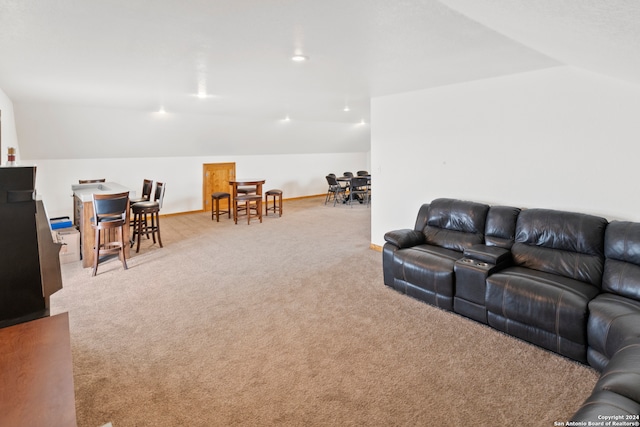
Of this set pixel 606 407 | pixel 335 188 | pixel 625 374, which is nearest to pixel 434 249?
pixel 625 374

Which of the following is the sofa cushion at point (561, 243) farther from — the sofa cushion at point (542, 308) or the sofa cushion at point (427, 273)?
the sofa cushion at point (427, 273)

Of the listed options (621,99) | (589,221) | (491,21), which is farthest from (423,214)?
(491,21)

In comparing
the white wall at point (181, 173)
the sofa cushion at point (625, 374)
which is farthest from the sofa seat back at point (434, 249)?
the white wall at point (181, 173)

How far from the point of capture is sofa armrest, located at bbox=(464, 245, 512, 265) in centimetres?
307

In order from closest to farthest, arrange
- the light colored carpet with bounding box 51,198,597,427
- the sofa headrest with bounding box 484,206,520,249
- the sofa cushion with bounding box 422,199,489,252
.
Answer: the light colored carpet with bounding box 51,198,597,427, the sofa headrest with bounding box 484,206,520,249, the sofa cushion with bounding box 422,199,489,252

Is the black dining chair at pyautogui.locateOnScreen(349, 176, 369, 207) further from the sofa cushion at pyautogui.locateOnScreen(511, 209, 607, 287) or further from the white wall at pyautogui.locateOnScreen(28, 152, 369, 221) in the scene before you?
the sofa cushion at pyautogui.locateOnScreen(511, 209, 607, 287)

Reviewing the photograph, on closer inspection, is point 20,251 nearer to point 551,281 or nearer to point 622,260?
point 551,281

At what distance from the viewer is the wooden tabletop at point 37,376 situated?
93 centimetres

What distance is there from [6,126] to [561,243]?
6.35 metres

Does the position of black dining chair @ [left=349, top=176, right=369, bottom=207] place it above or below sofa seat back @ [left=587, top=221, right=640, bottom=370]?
above

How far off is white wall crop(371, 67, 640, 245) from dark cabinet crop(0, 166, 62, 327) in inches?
153

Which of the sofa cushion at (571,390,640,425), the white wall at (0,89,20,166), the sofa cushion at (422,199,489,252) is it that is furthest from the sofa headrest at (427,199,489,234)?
the white wall at (0,89,20,166)

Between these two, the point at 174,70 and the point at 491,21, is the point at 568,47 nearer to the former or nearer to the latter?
the point at 491,21

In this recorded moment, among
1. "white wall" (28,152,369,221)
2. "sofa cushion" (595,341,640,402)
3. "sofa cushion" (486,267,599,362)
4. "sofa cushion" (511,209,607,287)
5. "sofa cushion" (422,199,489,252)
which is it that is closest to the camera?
"sofa cushion" (595,341,640,402)
